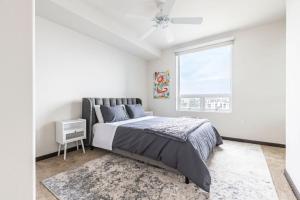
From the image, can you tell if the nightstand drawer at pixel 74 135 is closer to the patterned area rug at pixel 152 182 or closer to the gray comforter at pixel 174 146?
the patterned area rug at pixel 152 182

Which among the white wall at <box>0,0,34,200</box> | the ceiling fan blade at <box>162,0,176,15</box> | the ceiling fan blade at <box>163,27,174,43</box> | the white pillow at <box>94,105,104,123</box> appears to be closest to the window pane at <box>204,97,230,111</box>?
the ceiling fan blade at <box>163,27,174,43</box>

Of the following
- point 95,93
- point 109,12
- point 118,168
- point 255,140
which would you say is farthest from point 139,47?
point 255,140

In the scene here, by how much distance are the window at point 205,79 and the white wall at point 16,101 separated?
431cm

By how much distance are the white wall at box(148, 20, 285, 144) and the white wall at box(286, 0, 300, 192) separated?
1.64 m

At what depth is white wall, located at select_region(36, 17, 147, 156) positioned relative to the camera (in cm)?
274

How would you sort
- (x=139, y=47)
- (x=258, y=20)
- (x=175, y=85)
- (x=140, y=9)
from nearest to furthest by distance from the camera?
1. (x=140, y=9)
2. (x=258, y=20)
3. (x=139, y=47)
4. (x=175, y=85)

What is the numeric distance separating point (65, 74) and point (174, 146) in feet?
8.49

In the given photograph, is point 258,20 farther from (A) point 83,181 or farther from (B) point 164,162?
(A) point 83,181

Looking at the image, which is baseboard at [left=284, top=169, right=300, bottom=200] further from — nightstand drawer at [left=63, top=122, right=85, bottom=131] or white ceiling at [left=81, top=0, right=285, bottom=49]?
nightstand drawer at [left=63, top=122, right=85, bottom=131]

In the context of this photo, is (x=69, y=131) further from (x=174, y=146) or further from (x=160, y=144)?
(x=174, y=146)

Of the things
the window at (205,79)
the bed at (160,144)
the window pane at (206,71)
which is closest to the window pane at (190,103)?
the window at (205,79)

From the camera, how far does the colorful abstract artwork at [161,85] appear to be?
5.01 m

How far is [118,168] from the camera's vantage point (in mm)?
2354

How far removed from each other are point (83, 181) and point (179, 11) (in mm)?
3274
